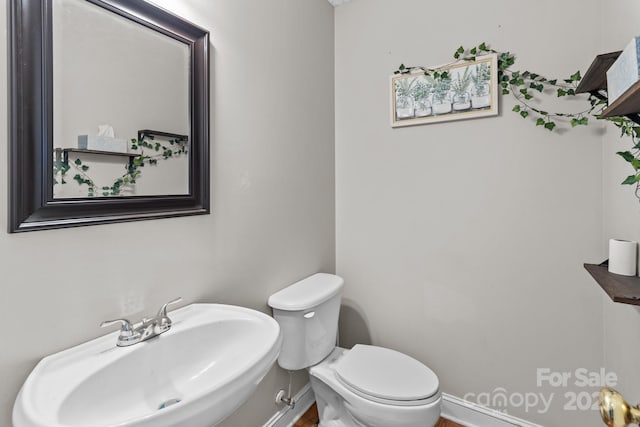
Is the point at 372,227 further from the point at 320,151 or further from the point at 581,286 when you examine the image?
the point at 581,286

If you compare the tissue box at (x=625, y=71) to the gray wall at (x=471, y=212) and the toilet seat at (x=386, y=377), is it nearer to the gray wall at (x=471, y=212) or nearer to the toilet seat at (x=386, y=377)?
the gray wall at (x=471, y=212)

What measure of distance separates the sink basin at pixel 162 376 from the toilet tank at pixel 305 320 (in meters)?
0.37

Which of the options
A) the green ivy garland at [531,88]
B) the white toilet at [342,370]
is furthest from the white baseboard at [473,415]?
the green ivy garland at [531,88]

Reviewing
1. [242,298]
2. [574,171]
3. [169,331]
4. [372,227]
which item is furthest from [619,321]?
[169,331]

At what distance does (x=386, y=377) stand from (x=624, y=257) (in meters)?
0.98

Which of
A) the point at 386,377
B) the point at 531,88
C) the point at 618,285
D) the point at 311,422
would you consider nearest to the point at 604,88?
the point at 531,88

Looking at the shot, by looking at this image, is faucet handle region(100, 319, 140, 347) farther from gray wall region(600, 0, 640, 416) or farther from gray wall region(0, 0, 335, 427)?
gray wall region(600, 0, 640, 416)

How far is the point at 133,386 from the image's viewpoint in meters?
0.90

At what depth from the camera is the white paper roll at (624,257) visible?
3.16ft

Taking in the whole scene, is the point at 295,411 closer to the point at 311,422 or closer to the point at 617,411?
the point at 311,422

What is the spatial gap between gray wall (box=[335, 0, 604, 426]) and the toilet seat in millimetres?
342

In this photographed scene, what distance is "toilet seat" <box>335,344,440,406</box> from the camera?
1.31 meters

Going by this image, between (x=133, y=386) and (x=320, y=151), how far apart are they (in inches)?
56.4

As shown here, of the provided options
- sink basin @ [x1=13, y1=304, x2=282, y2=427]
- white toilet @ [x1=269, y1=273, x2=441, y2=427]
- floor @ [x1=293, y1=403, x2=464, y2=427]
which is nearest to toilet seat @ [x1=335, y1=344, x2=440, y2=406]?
white toilet @ [x1=269, y1=273, x2=441, y2=427]
